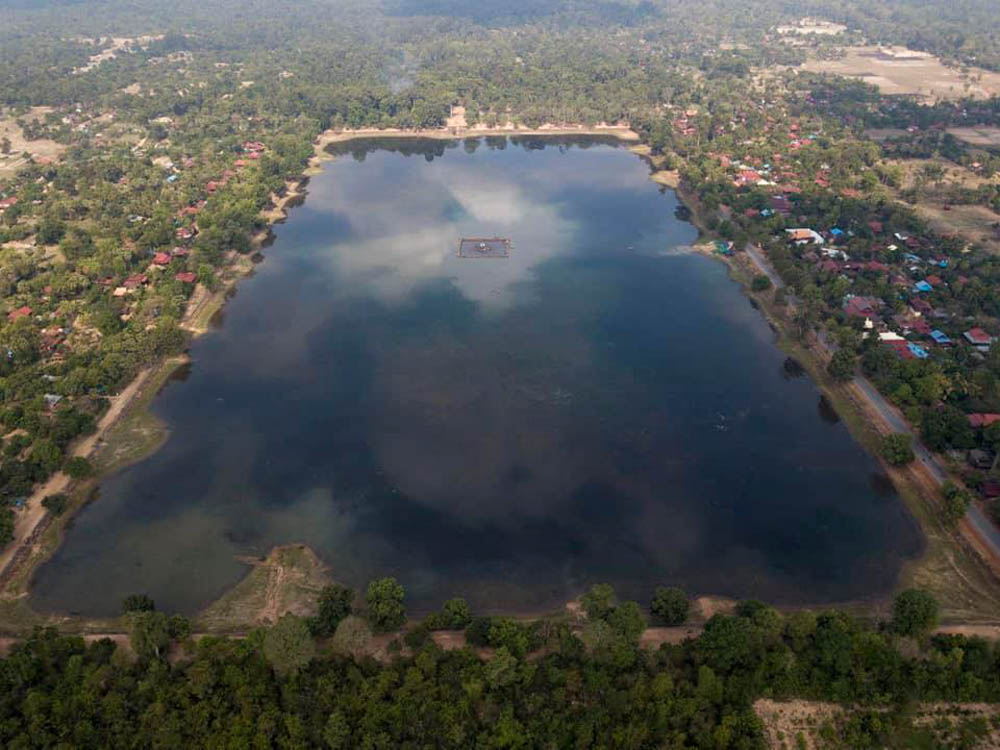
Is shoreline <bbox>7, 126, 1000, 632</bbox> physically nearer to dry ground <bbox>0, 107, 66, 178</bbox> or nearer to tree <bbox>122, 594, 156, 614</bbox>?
tree <bbox>122, 594, 156, 614</bbox>

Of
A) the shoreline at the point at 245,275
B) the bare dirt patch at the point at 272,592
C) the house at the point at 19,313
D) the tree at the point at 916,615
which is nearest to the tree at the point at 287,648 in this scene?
the bare dirt patch at the point at 272,592

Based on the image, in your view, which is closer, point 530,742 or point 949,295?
point 530,742

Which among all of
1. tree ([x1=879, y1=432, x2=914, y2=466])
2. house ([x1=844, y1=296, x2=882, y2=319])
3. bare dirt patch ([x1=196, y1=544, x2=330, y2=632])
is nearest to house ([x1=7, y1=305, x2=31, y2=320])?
bare dirt patch ([x1=196, y1=544, x2=330, y2=632])

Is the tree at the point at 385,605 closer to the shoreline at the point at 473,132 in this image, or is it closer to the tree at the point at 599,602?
the tree at the point at 599,602

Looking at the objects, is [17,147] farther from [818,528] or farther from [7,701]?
[818,528]

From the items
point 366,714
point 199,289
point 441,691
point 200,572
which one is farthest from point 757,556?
point 199,289
